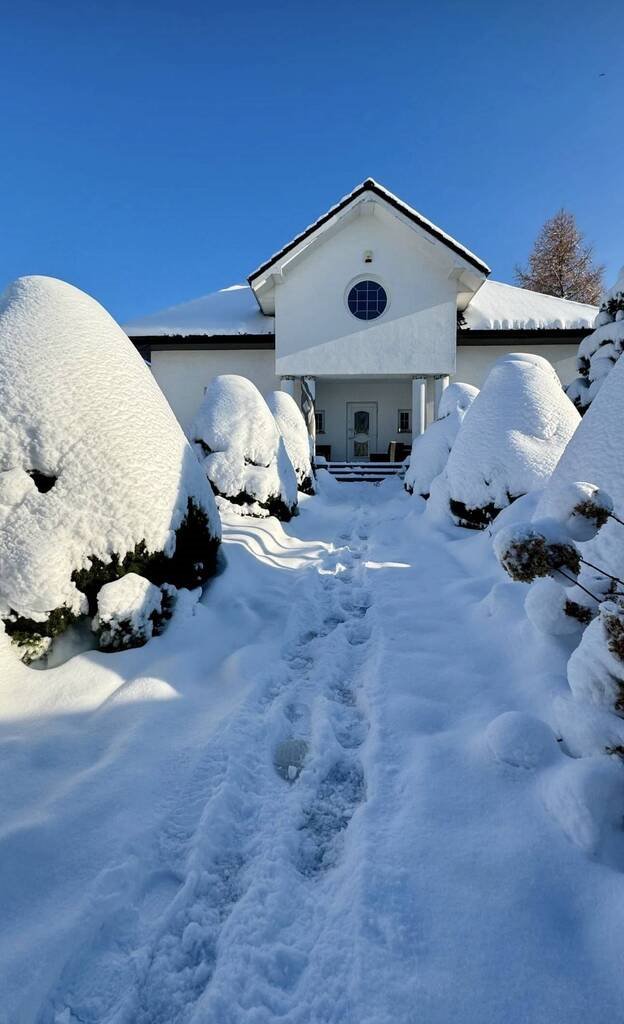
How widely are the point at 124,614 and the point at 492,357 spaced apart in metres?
16.4

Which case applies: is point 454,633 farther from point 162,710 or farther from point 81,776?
point 81,776

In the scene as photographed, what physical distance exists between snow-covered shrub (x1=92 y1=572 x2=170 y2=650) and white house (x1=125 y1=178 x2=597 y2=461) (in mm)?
13074

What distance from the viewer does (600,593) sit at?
87.4 inches

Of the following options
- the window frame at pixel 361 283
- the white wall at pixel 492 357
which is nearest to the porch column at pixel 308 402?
the window frame at pixel 361 283

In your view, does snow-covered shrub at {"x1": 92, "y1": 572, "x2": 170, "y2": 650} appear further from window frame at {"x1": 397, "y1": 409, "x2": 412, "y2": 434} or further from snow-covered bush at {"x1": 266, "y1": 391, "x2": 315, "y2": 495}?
window frame at {"x1": 397, "y1": 409, "x2": 412, "y2": 434}

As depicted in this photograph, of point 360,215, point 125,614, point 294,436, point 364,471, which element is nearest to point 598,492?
point 125,614

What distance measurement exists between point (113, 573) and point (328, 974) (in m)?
2.50

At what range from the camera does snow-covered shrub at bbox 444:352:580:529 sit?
235 inches

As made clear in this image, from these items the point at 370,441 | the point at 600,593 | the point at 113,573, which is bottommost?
the point at 370,441

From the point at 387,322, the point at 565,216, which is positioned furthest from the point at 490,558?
the point at 565,216

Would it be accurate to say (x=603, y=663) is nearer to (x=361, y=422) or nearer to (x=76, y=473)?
(x=76, y=473)

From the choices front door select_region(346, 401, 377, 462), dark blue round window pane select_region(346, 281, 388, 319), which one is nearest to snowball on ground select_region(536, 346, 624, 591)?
dark blue round window pane select_region(346, 281, 388, 319)

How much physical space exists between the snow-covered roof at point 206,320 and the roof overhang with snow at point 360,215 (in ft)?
6.67

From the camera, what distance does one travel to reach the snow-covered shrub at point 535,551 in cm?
180
